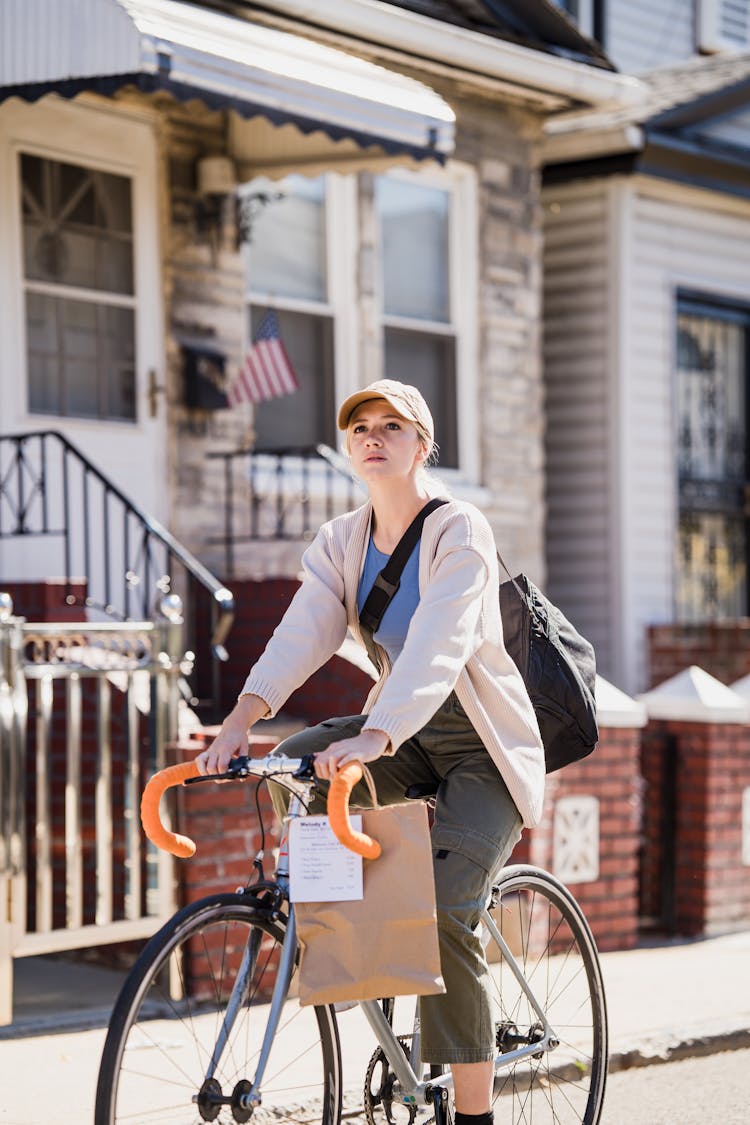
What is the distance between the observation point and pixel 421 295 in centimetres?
1122

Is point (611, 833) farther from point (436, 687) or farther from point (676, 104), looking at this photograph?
point (676, 104)

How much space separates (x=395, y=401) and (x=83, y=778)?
3.80 meters

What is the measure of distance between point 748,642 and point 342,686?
16.5 ft

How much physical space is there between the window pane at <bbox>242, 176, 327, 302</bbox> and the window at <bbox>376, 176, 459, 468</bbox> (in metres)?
0.52

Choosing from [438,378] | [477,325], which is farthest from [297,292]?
[477,325]

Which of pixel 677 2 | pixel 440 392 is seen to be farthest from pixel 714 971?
pixel 677 2

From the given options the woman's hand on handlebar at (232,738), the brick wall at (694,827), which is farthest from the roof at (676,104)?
the woman's hand on handlebar at (232,738)

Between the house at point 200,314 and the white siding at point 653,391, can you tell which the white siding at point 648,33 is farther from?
the house at point 200,314

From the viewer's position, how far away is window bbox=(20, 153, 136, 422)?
8922 mm

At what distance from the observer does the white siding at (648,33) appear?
14133 millimetres

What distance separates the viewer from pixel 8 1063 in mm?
5586

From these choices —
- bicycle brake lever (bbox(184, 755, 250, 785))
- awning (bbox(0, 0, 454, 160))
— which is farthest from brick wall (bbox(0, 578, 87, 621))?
bicycle brake lever (bbox(184, 755, 250, 785))

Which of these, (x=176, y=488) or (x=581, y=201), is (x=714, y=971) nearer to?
(x=176, y=488)

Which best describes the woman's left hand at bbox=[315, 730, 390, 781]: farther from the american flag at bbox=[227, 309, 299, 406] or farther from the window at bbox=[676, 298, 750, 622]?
the window at bbox=[676, 298, 750, 622]
